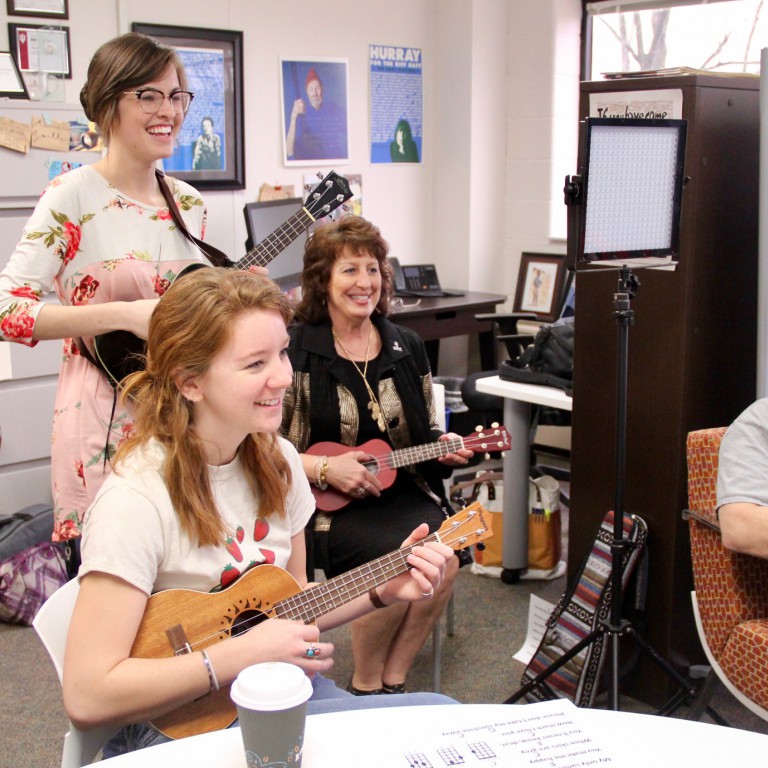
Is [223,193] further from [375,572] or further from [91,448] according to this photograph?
[375,572]

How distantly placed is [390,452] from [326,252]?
575 mm

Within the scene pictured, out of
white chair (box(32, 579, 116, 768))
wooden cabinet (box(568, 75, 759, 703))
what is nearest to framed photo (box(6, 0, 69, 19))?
wooden cabinet (box(568, 75, 759, 703))

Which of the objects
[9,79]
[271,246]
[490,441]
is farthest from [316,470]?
[9,79]

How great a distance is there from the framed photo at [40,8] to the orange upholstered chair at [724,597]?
2.87 meters

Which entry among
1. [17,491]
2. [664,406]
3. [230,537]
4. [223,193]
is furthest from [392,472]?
[223,193]

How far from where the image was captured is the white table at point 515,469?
3199mm

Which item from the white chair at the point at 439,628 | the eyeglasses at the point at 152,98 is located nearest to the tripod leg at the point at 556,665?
the white chair at the point at 439,628

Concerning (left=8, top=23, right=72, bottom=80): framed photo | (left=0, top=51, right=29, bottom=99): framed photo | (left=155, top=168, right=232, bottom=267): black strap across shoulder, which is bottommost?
(left=155, top=168, right=232, bottom=267): black strap across shoulder

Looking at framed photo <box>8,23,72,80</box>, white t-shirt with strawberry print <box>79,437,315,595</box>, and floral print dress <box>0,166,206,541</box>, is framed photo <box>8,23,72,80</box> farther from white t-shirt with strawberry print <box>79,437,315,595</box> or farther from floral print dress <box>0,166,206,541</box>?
white t-shirt with strawberry print <box>79,437,315,595</box>

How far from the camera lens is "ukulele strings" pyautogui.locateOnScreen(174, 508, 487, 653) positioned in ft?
5.08

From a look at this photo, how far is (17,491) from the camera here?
3566mm

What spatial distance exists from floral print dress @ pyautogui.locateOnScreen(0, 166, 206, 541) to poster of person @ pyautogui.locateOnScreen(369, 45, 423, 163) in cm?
294

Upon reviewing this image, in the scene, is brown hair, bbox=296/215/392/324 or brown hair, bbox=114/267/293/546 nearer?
brown hair, bbox=114/267/293/546

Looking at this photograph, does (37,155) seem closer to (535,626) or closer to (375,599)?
(535,626)
